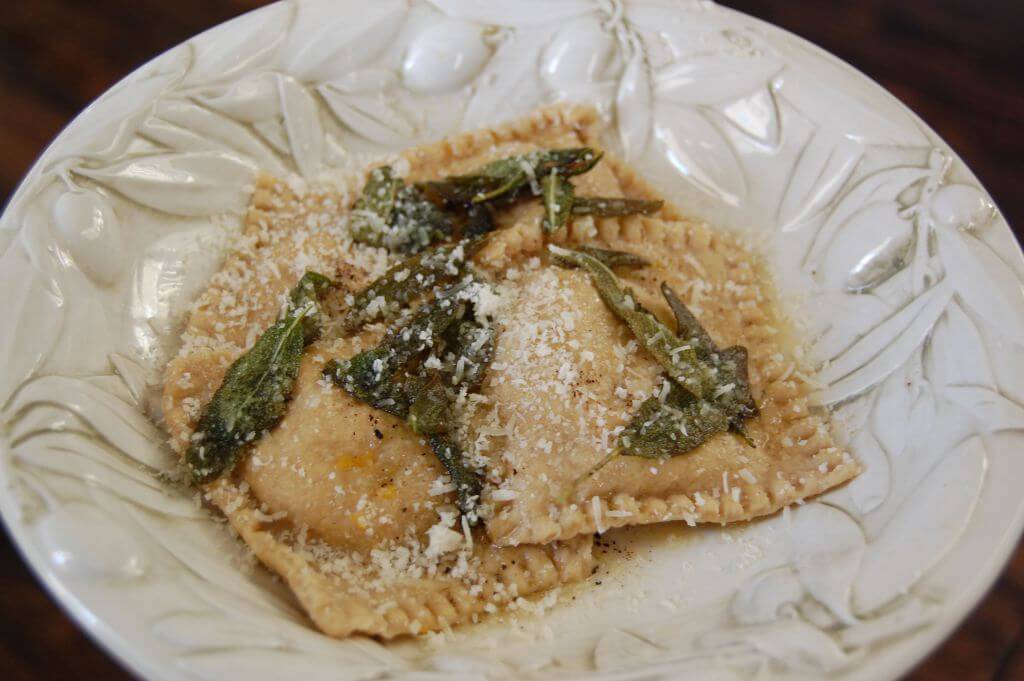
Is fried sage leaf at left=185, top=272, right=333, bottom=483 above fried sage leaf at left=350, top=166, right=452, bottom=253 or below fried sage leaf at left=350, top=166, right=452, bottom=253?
below

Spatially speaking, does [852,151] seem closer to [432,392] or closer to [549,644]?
[432,392]

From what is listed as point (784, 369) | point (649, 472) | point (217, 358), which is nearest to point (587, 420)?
point (649, 472)

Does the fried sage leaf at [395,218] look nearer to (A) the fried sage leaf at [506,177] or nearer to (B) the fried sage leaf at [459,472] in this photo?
(A) the fried sage leaf at [506,177]

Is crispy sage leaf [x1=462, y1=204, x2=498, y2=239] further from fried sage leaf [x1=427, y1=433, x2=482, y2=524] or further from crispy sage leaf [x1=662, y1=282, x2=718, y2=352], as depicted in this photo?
fried sage leaf [x1=427, y1=433, x2=482, y2=524]

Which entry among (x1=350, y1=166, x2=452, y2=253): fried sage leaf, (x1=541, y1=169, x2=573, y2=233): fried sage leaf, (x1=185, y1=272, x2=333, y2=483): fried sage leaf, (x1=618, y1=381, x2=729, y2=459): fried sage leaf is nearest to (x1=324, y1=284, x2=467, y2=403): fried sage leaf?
(x1=185, y1=272, x2=333, y2=483): fried sage leaf

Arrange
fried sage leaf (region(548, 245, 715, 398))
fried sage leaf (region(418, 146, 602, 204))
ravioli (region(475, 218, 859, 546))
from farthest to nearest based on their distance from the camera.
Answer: fried sage leaf (region(418, 146, 602, 204))
fried sage leaf (region(548, 245, 715, 398))
ravioli (region(475, 218, 859, 546))

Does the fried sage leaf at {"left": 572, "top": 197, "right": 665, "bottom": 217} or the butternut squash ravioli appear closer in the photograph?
the butternut squash ravioli

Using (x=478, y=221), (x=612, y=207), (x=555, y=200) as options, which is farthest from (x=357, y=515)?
(x=612, y=207)
